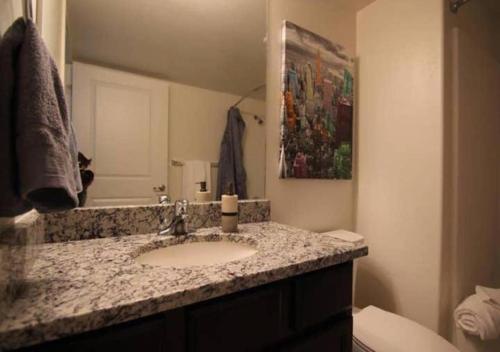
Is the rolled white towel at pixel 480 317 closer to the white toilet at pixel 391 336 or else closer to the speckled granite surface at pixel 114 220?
the white toilet at pixel 391 336

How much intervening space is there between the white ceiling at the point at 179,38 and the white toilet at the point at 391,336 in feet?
3.85

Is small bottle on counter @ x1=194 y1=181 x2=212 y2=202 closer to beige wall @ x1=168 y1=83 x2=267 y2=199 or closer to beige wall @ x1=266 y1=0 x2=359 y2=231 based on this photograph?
beige wall @ x1=168 y1=83 x2=267 y2=199

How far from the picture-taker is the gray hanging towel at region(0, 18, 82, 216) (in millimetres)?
354

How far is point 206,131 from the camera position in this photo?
3.55ft

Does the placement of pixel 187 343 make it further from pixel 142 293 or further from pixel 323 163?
pixel 323 163

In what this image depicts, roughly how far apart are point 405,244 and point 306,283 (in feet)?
3.13

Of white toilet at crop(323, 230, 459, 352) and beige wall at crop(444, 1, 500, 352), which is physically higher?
beige wall at crop(444, 1, 500, 352)

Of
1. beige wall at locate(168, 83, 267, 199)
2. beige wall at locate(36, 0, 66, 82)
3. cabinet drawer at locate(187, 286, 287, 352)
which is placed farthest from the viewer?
beige wall at locate(168, 83, 267, 199)

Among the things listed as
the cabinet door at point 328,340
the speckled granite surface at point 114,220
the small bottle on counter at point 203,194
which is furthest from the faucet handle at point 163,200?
the cabinet door at point 328,340

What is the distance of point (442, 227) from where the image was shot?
1.18m

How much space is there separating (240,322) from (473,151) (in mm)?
1596

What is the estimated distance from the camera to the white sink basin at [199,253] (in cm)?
79

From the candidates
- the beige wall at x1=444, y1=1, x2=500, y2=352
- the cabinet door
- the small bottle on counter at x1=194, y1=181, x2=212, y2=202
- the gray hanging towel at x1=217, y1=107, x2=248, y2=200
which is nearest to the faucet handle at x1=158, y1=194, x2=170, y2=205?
the small bottle on counter at x1=194, y1=181, x2=212, y2=202

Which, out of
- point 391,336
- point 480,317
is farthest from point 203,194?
point 480,317
